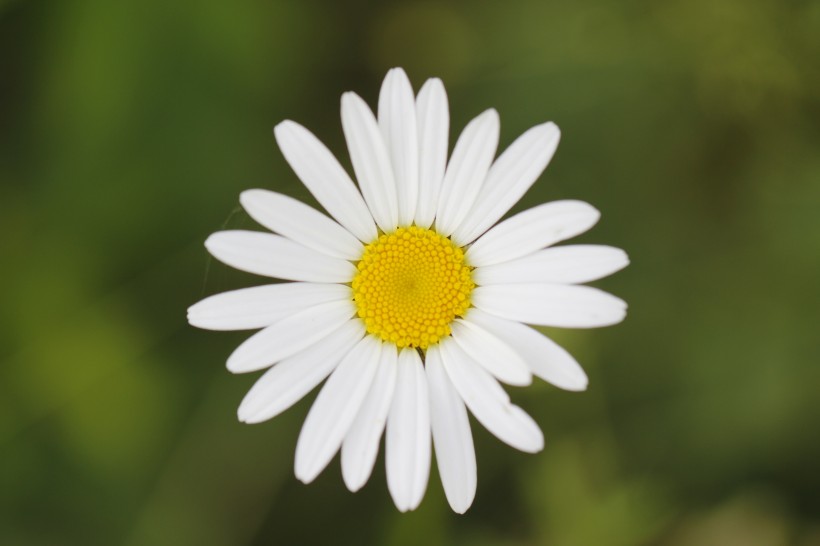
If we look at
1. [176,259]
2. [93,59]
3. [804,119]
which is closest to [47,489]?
[176,259]

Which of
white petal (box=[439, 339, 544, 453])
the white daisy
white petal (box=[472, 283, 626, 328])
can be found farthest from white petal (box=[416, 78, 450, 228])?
white petal (box=[439, 339, 544, 453])

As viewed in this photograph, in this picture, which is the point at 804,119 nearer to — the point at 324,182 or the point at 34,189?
the point at 324,182

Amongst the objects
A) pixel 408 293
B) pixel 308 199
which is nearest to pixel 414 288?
pixel 408 293

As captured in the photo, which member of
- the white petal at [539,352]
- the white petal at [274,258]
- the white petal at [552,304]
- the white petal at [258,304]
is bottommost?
the white petal at [258,304]

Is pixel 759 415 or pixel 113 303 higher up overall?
pixel 759 415

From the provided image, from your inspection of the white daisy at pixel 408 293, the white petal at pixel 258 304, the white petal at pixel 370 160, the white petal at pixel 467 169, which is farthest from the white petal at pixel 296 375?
the white petal at pixel 467 169

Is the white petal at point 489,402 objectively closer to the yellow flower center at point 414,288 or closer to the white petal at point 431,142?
the yellow flower center at point 414,288
